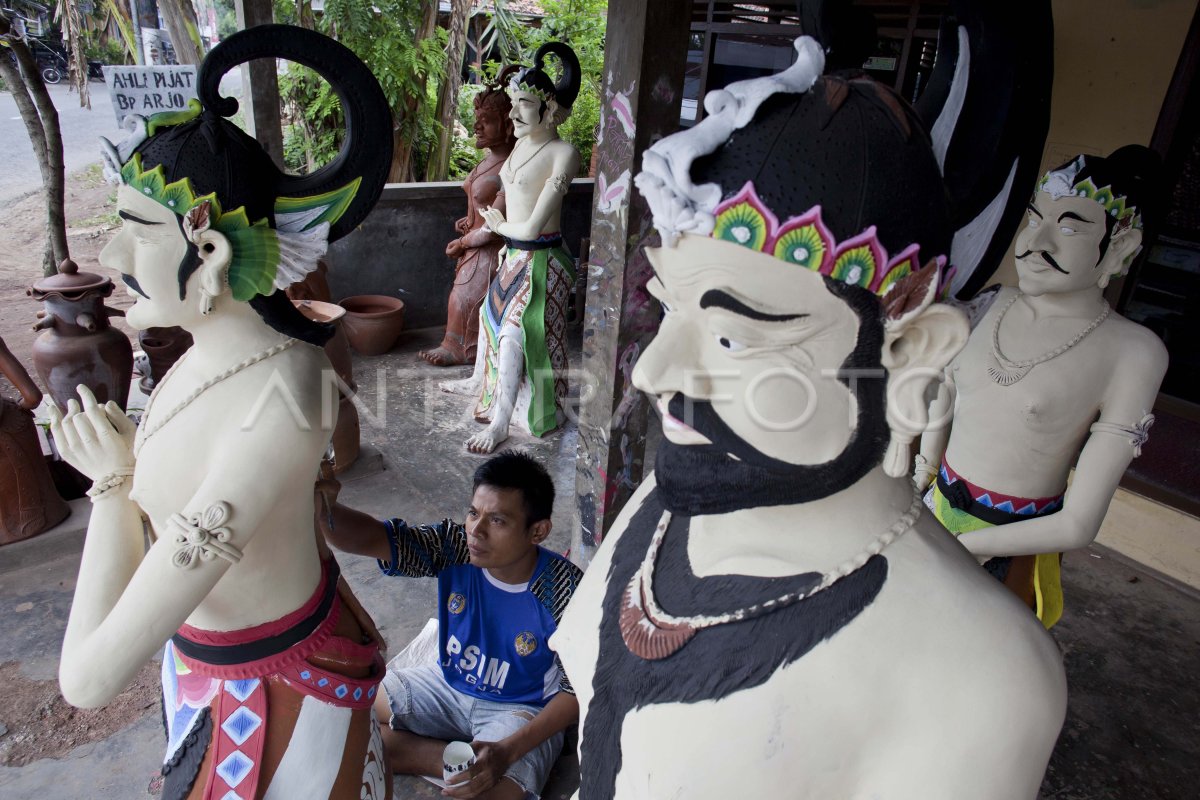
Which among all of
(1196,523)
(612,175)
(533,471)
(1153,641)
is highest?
(612,175)

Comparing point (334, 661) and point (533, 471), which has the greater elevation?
point (533, 471)

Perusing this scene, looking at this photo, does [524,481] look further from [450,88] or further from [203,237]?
[450,88]

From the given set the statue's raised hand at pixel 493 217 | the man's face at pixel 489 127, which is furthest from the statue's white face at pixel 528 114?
the man's face at pixel 489 127

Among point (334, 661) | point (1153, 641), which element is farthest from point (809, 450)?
point (1153, 641)

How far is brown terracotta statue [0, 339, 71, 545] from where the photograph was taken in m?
3.44

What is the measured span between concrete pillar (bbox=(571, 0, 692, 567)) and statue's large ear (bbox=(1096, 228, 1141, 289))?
4.05ft

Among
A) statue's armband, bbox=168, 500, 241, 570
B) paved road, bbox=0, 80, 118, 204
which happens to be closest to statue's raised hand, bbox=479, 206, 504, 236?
statue's armband, bbox=168, 500, 241, 570

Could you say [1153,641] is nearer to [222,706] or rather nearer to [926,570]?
[926,570]

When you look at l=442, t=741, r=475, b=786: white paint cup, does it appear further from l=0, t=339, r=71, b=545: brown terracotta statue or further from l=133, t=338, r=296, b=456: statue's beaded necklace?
l=0, t=339, r=71, b=545: brown terracotta statue

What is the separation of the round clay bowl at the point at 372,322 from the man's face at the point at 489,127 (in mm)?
1484

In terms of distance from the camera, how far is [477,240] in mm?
5898

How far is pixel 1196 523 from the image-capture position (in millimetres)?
3988

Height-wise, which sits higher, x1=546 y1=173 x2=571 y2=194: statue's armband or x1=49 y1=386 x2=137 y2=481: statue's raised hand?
x1=546 y1=173 x2=571 y2=194: statue's armband

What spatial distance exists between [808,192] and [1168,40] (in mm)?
3881
